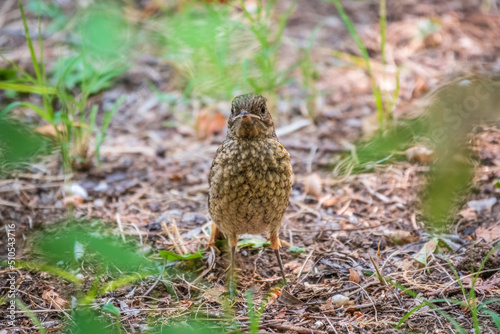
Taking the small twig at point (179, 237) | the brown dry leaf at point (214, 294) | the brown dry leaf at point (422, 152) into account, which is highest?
the brown dry leaf at point (422, 152)

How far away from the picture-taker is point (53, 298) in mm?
3217

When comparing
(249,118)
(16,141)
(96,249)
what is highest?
(16,141)

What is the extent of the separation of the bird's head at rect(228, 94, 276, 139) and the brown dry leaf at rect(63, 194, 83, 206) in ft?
5.91

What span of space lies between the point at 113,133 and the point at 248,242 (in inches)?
98.9

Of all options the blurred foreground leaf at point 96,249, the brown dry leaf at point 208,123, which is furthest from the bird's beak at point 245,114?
the brown dry leaf at point 208,123

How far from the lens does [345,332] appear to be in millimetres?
2891

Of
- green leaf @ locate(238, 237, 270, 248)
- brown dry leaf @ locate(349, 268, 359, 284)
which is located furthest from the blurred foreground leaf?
green leaf @ locate(238, 237, 270, 248)

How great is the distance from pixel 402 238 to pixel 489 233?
57 cm

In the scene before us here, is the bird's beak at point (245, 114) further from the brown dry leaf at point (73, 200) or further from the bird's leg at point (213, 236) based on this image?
the brown dry leaf at point (73, 200)

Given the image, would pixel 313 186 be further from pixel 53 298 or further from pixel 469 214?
pixel 53 298

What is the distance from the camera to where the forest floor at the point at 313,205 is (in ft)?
10.2

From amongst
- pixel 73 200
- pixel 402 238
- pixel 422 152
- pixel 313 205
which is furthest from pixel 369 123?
pixel 422 152

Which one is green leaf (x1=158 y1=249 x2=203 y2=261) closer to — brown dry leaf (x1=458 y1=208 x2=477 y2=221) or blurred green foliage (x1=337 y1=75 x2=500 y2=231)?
brown dry leaf (x1=458 y1=208 x2=477 y2=221)

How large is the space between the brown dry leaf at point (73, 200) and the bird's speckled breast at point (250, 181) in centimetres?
161
